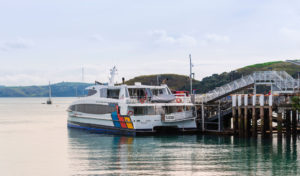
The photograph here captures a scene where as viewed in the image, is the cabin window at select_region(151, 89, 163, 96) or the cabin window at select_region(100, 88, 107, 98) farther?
the cabin window at select_region(151, 89, 163, 96)

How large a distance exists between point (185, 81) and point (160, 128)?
130105mm

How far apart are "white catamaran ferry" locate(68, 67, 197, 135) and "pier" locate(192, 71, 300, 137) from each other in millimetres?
1969

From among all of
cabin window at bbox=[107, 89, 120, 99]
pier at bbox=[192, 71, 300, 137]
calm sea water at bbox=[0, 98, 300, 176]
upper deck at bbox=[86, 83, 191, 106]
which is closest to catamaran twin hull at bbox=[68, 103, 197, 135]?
calm sea water at bbox=[0, 98, 300, 176]

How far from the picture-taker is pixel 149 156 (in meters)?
32.2

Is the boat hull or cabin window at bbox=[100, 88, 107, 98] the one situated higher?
cabin window at bbox=[100, 88, 107, 98]

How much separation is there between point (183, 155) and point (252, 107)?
10923 millimetres

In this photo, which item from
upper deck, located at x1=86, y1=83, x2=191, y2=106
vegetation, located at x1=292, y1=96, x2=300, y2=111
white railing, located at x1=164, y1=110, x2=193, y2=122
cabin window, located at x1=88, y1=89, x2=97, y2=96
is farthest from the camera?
cabin window, located at x1=88, y1=89, x2=97, y2=96

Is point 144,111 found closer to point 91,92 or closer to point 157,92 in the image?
point 157,92

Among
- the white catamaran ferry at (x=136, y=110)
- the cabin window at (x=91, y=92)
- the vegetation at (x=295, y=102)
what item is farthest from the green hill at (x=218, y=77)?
the vegetation at (x=295, y=102)

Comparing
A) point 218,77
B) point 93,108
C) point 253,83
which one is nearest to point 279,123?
point 253,83

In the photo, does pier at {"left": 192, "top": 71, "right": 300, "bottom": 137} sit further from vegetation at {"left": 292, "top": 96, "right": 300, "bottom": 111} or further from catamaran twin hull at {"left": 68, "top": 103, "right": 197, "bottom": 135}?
catamaran twin hull at {"left": 68, "top": 103, "right": 197, "bottom": 135}

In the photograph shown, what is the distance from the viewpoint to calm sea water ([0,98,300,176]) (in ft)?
89.4

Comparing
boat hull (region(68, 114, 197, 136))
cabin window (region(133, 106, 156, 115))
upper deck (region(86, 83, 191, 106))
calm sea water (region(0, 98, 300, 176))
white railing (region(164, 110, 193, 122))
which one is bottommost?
calm sea water (region(0, 98, 300, 176))

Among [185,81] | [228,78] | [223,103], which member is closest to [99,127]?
[223,103]
